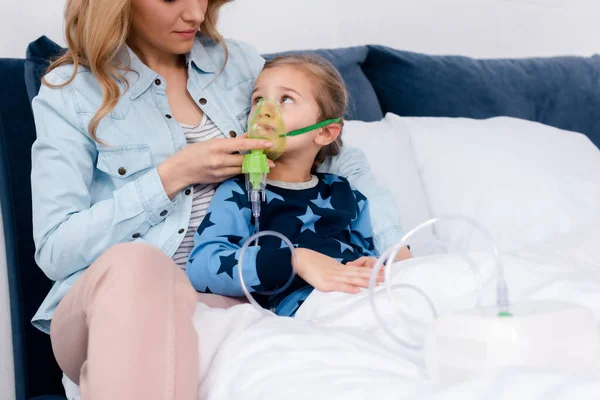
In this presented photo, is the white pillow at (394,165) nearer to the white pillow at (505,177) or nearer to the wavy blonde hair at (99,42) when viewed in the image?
Answer: the white pillow at (505,177)

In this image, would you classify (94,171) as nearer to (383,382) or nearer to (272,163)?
(272,163)

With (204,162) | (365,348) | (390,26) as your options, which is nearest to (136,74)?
(204,162)

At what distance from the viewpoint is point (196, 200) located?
162 cm

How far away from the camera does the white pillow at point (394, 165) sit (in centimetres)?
198

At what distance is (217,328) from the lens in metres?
1.24

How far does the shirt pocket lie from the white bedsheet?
39 centimetres

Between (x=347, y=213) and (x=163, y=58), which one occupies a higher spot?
(x=163, y=58)

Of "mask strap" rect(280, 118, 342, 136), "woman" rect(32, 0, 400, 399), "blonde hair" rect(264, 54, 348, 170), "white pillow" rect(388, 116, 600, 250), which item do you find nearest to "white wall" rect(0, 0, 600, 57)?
"woman" rect(32, 0, 400, 399)

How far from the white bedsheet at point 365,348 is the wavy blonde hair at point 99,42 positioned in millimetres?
515

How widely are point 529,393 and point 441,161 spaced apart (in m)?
1.29

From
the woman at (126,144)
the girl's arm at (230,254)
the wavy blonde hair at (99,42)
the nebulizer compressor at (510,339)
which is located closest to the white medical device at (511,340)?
the nebulizer compressor at (510,339)

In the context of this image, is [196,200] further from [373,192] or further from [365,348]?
[365,348]

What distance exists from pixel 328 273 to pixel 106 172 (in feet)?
1.65

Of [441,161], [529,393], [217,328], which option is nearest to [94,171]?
[217,328]
